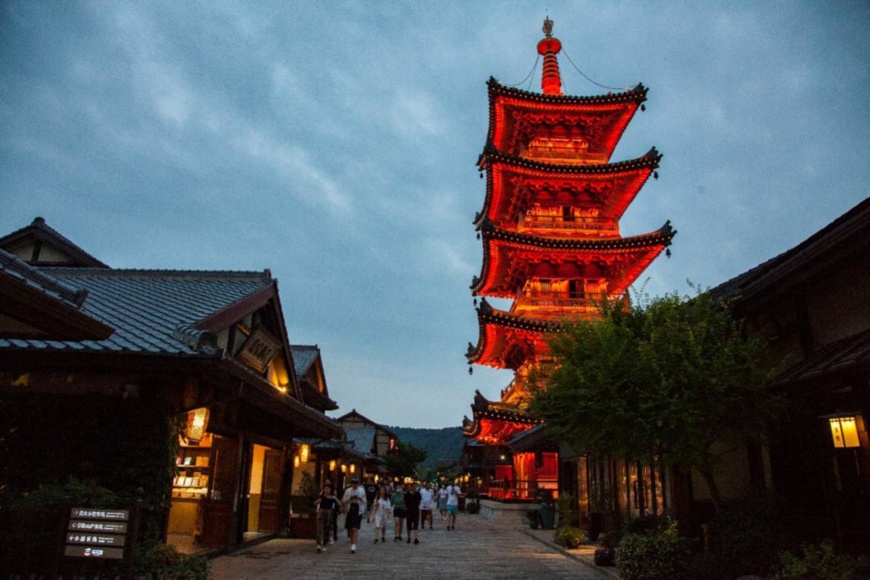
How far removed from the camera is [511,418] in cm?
2888

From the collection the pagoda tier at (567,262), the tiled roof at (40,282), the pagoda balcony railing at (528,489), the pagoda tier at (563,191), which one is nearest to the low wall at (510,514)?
the pagoda balcony railing at (528,489)

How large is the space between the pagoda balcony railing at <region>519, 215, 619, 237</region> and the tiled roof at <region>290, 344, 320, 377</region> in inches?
508

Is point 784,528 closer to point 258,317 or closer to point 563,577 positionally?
point 563,577

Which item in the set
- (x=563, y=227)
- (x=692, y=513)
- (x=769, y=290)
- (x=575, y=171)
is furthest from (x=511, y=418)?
(x=769, y=290)

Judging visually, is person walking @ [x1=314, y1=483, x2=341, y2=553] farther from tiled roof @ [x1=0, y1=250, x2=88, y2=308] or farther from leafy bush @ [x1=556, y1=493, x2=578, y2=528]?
tiled roof @ [x1=0, y1=250, x2=88, y2=308]

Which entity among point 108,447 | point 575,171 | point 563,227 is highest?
point 575,171

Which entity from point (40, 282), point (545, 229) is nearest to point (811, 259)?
point (40, 282)

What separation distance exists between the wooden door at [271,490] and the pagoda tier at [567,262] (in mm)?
14608

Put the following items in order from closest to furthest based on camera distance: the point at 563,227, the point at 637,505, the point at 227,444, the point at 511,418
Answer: the point at 227,444 < the point at 637,505 < the point at 511,418 < the point at 563,227

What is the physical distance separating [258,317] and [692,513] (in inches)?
425

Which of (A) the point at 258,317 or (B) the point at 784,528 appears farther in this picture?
(A) the point at 258,317

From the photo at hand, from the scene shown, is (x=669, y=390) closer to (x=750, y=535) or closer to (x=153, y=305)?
(x=750, y=535)

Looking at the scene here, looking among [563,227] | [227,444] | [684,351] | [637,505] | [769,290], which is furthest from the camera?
[563,227]

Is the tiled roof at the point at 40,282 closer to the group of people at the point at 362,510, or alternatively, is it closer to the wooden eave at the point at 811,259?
the wooden eave at the point at 811,259
